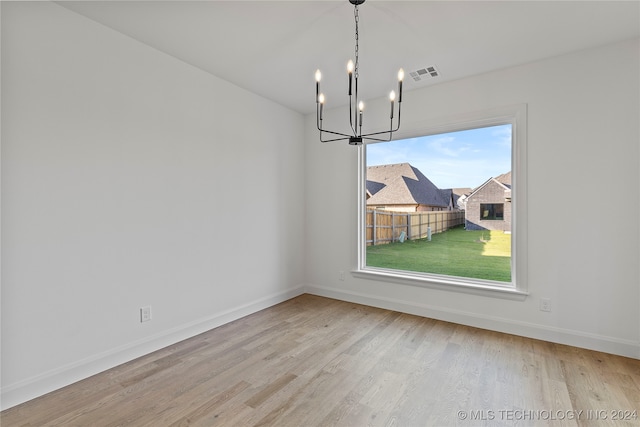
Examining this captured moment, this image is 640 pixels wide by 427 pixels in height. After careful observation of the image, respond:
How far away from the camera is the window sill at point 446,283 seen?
125 inches

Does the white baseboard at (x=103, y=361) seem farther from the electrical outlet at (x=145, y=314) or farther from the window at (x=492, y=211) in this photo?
the window at (x=492, y=211)

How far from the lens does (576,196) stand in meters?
2.83

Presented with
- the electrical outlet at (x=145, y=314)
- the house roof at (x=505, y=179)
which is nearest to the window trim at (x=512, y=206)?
the house roof at (x=505, y=179)

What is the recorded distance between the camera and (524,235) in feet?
10.1

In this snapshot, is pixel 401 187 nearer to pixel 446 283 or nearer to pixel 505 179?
pixel 505 179

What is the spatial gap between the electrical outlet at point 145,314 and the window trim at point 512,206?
2.59 m

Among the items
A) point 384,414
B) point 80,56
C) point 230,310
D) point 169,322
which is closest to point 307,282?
point 230,310

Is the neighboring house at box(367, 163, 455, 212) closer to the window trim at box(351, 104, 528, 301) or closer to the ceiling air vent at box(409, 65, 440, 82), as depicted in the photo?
the window trim at box(351, 104, 528, 301)

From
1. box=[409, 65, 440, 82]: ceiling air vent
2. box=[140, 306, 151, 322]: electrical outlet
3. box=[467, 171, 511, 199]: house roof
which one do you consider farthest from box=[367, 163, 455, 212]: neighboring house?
box=[140, 306, 151, 322]: electrical outlet

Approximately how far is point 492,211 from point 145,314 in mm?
3642

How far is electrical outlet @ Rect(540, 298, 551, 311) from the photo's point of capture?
296 centimetres

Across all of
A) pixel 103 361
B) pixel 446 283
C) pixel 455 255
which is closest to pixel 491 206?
pixel 455 255

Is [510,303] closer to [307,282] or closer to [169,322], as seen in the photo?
[307,282]

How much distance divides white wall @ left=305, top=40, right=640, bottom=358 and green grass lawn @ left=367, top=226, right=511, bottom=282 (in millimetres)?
307
